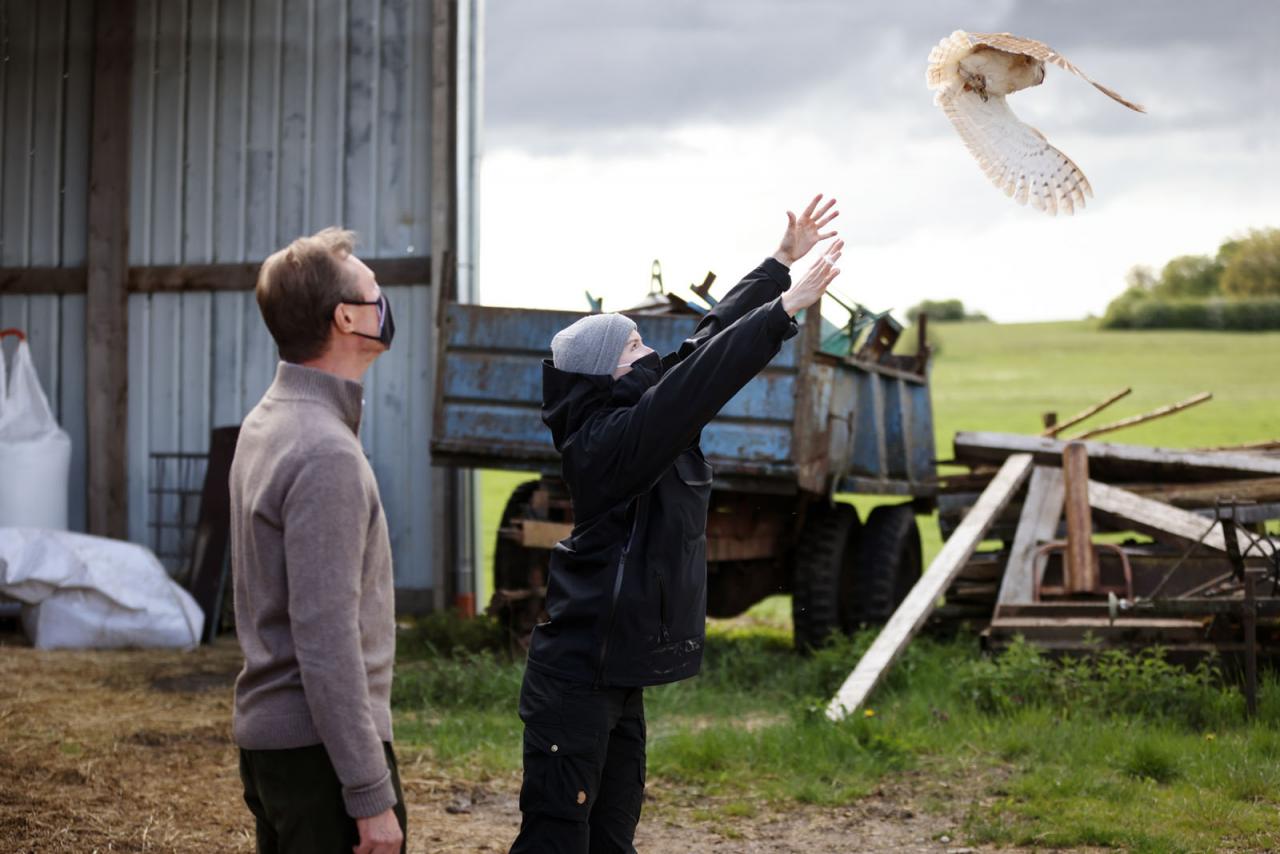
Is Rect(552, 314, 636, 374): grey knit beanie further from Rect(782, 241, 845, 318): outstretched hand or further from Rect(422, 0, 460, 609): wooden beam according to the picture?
Rect(422, 0, 460, 609): wooden beam

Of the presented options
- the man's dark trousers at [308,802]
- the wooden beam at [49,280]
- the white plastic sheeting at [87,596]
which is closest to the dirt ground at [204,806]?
the white plastic sheeting at [87,596]

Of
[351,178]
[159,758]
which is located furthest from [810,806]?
[351,178]

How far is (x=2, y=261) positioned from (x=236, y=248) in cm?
209

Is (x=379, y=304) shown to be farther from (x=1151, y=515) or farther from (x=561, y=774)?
(x=1151, y=515)

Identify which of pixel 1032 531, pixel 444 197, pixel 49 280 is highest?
pixel 444 197

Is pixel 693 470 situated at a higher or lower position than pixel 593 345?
lower

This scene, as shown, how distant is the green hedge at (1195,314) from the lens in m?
64.4

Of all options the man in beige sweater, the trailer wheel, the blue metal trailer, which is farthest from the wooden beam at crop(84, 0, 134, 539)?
the man in beige sweater

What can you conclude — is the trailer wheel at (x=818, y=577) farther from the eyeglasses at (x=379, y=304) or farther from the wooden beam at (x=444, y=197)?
the eyeglasses at (x=379, y=304)

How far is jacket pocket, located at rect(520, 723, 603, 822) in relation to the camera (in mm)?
3229

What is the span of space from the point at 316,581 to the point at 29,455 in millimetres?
9297

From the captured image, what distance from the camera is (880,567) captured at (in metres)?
9.59

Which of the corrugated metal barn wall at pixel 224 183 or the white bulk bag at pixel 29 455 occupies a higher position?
the corrugated metal barn wall at pixel 224 183

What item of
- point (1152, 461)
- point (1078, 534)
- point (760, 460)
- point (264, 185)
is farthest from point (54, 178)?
point (1152, 461)
